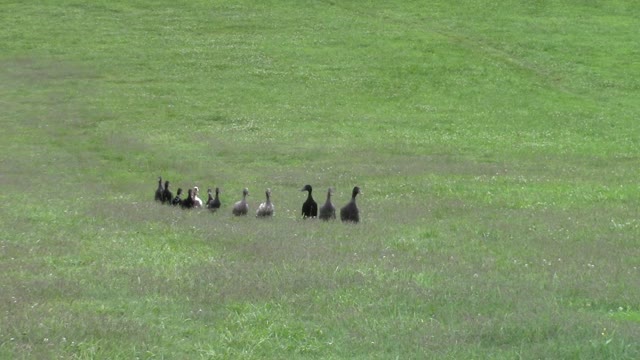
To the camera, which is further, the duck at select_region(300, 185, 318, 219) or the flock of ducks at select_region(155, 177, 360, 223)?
the duck at select_region(300, 185, 318, 219)

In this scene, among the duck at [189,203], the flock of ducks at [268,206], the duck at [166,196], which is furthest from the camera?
the duck at [166,196]

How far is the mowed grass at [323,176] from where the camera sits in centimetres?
1259

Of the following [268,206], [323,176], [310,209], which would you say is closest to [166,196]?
[268,206]

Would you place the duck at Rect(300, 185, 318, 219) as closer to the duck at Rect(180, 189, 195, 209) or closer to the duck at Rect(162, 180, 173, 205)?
the duck at Rect(180, 189, 195, 209)

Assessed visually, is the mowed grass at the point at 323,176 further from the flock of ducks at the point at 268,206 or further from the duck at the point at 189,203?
the duck at the point at 189,203

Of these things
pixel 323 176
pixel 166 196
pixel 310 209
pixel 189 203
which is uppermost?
pixel 310 209

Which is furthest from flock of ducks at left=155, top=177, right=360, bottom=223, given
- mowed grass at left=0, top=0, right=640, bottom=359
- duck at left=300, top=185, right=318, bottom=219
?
mowed grass at left=0, top=0, right=640, bottom=359

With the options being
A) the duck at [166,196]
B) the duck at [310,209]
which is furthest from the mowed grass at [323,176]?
the duck at [166,196]

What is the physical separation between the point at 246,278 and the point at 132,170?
20.5m

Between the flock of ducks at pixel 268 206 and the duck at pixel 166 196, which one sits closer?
the flock of ducks at pixel 268 206

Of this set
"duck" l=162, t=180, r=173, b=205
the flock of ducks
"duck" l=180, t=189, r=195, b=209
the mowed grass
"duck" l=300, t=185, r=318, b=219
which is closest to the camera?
the mowed grass

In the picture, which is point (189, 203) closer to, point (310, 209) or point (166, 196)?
point (166, 196)

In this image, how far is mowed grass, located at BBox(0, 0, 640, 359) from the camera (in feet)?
41.3

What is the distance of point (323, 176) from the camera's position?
33.3 m
